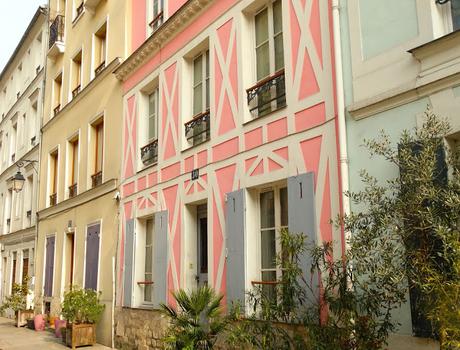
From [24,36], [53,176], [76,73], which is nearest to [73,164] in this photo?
[53,176]

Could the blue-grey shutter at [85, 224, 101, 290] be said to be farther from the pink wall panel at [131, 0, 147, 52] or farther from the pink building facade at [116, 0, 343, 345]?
the pink wall panel at [131, 0, 147, 52]

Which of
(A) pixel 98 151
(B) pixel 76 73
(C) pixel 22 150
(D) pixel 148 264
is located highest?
(B) pixel 76 73

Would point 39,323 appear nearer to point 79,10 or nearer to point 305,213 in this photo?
point 79,10

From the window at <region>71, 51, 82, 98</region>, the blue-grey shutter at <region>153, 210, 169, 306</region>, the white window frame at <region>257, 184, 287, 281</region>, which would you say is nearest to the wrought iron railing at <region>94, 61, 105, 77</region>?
the window at <region>71, 51, 82, 98</region>

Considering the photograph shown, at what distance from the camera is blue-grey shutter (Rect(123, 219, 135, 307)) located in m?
10.3

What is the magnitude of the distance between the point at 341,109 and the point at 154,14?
663cm

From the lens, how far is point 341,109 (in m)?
5.92

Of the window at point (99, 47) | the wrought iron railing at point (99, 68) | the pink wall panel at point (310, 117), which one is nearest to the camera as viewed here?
the pink wall panel at point (310, 117)

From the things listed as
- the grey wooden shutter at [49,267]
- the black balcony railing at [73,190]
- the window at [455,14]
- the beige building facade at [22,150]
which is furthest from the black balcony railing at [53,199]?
the window at [455,14]

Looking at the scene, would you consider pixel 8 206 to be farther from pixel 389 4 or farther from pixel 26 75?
pixel 389 4

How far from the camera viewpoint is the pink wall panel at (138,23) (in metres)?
11.5

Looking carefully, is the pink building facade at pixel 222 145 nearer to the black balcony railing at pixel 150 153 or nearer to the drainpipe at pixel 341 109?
the black balcony railing at pixel 150 153

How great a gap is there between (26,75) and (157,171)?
13449mm

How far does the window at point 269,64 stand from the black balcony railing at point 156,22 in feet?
11.4
